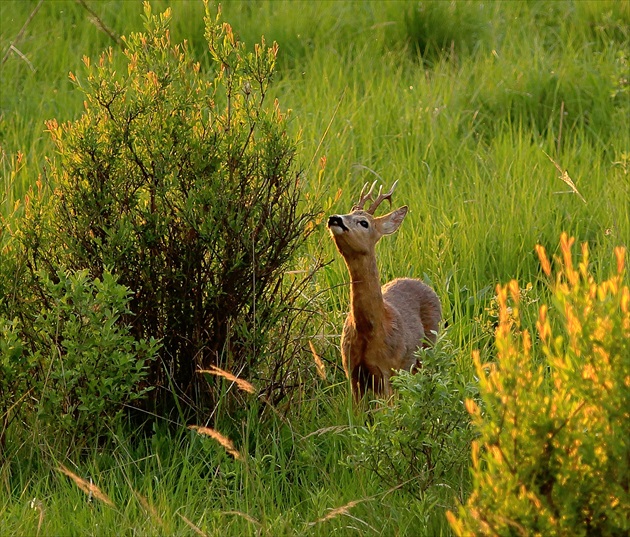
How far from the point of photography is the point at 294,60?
8.45 metres

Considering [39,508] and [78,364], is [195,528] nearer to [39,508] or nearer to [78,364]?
[39,508]

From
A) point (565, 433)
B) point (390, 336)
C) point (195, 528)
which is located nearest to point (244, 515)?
point (195, 528)

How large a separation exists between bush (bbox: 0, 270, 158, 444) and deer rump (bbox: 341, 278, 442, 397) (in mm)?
1132

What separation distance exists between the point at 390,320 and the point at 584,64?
11.0 ft


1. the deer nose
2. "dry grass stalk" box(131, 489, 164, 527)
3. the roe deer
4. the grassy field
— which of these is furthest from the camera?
the roe deer

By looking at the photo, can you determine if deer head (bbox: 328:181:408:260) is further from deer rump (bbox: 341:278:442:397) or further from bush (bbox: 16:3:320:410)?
deer rump (bbox: 341:278:442:397)

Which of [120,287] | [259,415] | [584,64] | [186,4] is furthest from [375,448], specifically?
[186,4]

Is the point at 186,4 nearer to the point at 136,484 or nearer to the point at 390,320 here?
the point at 390,320

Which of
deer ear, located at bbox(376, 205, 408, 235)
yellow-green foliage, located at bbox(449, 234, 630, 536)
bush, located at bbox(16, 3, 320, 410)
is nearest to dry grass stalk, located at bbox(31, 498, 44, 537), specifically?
bush, located at bbox(16, 3, 320, 410)

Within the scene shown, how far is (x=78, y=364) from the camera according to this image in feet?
14.8

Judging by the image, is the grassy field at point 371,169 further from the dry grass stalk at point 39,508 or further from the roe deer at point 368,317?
the roe deer at point 368,317

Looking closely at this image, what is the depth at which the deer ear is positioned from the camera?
564 centimetres

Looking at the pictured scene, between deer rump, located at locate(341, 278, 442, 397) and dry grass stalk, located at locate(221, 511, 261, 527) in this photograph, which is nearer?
dry grass stalk, located at locate(221, 511, 261, 527)

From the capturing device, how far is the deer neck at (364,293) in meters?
5.40
